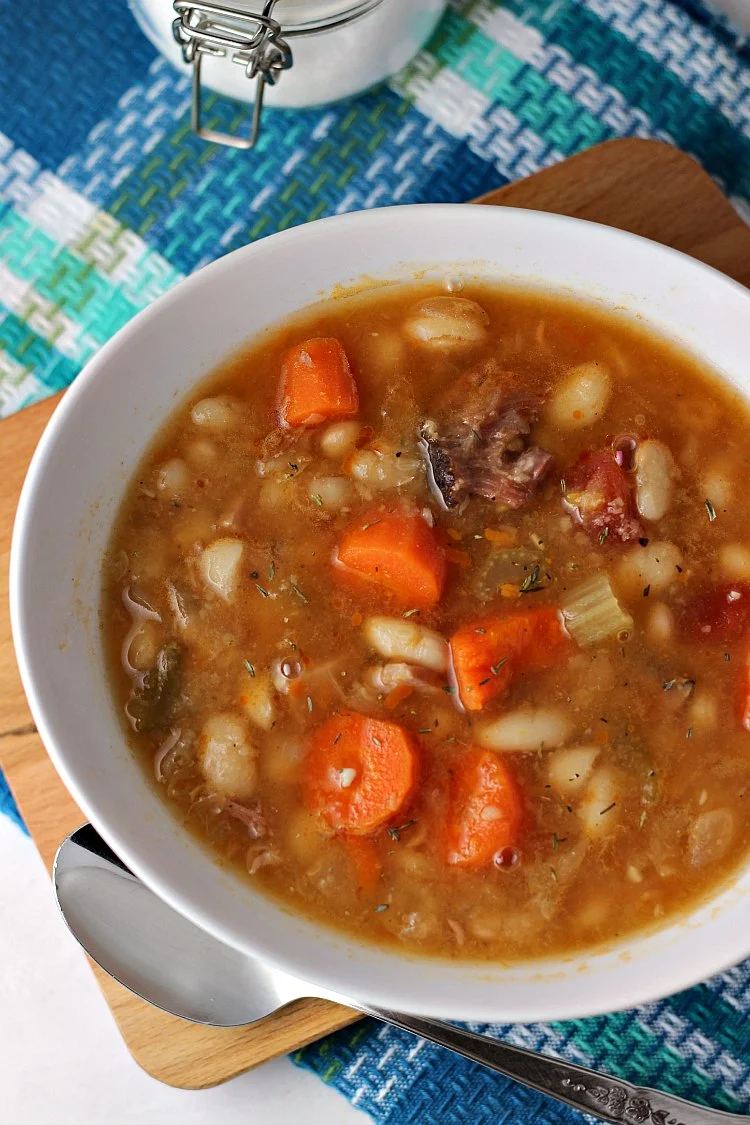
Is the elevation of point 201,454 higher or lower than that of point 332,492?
lower

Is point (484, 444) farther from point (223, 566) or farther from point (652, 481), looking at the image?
point (223, 566)

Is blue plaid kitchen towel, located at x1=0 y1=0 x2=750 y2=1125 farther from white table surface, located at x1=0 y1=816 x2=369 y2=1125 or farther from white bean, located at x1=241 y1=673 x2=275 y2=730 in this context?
white table surface, located at x1=0 y1=816 x2=369 y2=1125

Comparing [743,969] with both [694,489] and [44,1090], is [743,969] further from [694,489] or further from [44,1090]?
[44,1090]

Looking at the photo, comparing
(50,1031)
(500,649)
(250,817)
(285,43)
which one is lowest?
(50,1031)

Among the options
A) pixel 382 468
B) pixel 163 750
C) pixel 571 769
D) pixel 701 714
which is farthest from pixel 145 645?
pixel 701 714

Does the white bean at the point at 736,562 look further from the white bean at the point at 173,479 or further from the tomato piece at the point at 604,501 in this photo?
the white bean at the point at 173,479

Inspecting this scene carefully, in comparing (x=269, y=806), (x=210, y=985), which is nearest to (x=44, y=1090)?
(x=210, y=985)

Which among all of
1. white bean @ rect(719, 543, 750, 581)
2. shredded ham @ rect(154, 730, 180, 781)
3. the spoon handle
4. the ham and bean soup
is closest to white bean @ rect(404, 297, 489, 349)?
the ham and bean soup
